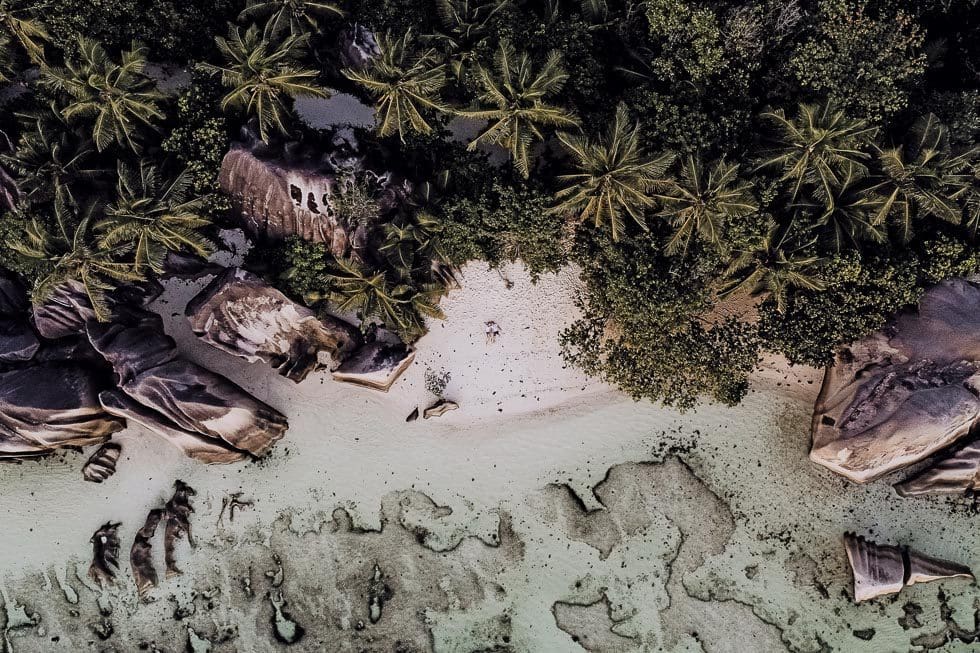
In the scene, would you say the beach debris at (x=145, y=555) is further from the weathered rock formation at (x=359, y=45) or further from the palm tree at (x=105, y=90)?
the weathered rock formation at (x=359, y=45)

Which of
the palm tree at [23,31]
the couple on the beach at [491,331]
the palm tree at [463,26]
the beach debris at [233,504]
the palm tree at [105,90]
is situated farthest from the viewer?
the beach debris at [233,504]

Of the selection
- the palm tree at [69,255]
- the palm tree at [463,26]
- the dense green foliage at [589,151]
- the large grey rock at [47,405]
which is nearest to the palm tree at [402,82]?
the dense green foliage at [589,151]

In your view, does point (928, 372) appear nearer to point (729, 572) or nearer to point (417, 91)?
point (729, 572)

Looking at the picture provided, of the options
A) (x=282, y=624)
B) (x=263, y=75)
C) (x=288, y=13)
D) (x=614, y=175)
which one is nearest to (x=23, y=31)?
(x=263, y=75)

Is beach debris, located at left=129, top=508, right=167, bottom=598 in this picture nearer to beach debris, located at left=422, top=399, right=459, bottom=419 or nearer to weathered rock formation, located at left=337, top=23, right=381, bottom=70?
beach debris, located at left=422, top=399, right=459, bottom=419

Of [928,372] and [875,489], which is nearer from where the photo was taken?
[928,372]

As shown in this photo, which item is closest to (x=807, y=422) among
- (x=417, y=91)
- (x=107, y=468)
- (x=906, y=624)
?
(x=906, y=624)

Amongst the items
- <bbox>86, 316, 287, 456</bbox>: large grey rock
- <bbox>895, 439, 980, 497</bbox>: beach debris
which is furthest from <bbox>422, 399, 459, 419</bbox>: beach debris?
<bbox>895, 439, 980, 497</bbox>: beach debris
